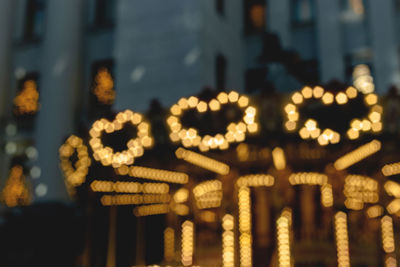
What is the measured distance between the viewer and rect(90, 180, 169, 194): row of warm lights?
1188 cm

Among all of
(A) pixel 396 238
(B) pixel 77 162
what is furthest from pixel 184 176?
(A) pixel 396 238

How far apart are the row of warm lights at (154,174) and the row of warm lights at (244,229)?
1.55 m

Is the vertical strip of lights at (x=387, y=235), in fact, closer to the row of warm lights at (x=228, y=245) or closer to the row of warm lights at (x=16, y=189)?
the row of warm lights at (x=228, y=245)

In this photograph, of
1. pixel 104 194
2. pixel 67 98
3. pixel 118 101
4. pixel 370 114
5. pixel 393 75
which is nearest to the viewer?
pixel 370 114

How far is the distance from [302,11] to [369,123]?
8.73m

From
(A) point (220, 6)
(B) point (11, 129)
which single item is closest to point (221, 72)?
(A) point (220, 6)

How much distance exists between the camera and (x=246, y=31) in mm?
17484

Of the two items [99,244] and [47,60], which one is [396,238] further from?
[47,60]

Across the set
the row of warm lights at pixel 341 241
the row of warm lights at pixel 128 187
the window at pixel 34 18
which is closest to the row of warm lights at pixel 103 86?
the window at pixel 34 18

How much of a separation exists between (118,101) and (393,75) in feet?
23.5

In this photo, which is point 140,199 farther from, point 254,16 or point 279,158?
point 254,16

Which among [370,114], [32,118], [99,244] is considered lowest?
[99,244]

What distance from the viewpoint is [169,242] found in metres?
14.9

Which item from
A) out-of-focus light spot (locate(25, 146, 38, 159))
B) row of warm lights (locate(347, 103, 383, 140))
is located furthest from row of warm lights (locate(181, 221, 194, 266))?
out-of-focus light spot (locate(25, 146, 38, 159))
